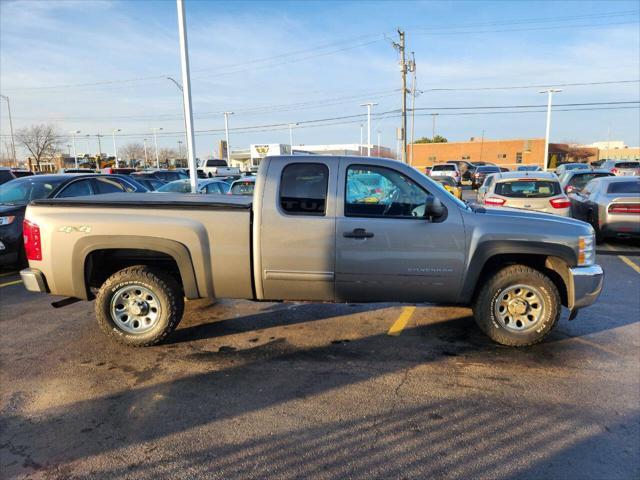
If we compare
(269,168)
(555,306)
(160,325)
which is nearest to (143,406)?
(160,325)

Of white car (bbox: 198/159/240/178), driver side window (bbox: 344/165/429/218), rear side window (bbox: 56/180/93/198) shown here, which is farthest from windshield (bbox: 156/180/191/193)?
white car (bbox: 198/159/240/178)

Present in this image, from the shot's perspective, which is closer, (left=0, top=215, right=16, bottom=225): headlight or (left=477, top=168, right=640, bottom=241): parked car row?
(left=0, top=215, right=16, bottom=225): headlight

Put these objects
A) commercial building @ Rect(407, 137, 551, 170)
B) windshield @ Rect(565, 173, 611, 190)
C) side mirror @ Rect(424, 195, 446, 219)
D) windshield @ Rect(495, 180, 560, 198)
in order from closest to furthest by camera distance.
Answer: side mirror @ Rect(424, 195, 446, 219) < windshield @ Rect(495, 180, 560, 198) < windshield @ Rect(565, 173, 611, 190) < commercial building @ Rect(407, 137, 551, 170)

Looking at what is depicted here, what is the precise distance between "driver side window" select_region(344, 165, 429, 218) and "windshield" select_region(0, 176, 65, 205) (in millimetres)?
6629

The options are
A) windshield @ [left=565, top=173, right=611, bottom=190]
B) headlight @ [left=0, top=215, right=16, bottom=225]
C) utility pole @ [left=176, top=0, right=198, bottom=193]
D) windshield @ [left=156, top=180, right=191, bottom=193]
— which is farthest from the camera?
windshield @ [left=565, top=173, right=611, bottom=190]

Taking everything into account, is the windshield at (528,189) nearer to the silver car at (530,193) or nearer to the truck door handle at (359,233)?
the silver car at (530,193)

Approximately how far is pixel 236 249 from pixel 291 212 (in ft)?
2.17

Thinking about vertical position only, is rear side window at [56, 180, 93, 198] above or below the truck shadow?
above

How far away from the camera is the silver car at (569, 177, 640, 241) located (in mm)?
9469

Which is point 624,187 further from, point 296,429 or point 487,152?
point 487,152

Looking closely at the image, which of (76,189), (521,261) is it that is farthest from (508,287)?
(76,189)

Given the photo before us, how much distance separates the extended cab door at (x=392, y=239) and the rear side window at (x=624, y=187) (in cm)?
770

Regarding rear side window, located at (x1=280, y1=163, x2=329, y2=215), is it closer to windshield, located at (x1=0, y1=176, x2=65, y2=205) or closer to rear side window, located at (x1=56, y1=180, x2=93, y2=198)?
windshield, located at (x1=0, y1=176, x2=65, y2=205)

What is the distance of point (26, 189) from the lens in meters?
8.42
